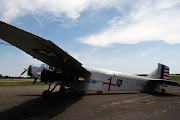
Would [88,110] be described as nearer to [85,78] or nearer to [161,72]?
[85,78]

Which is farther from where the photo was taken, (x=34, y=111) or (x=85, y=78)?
(x=85, y=78)

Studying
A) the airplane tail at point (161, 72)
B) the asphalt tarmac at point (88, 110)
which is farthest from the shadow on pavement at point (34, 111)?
the airplane tail at point (161, 72)

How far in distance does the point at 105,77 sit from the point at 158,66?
→ 7.62 m

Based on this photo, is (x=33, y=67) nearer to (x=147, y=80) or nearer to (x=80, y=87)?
(x=80, y=87)

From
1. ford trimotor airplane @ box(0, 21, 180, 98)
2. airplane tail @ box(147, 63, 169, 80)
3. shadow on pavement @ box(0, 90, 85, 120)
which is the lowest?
shadow on pavement @ box(0, 90, 85, 120)

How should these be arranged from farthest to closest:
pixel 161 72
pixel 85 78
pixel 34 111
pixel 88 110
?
pixel 161 72 < pixel 85 78 < pixel 88 110 < pixel 34 111

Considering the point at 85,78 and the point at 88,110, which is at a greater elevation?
the point at 85,78

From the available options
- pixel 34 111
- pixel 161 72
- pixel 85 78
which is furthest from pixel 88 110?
pixel 161 72

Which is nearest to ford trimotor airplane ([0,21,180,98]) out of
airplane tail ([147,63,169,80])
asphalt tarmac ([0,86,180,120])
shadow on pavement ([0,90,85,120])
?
airplane tail ([147,63,169,80])

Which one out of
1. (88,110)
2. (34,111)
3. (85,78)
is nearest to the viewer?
(34,111)

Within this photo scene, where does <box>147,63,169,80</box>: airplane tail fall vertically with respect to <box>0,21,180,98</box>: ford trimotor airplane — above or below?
above

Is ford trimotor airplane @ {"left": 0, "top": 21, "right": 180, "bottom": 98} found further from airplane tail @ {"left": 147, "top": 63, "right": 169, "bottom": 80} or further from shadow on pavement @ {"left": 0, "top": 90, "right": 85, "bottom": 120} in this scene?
shadow on pavement @ {"left": 0, "top": 90, "right": 85, "bottom": 120}

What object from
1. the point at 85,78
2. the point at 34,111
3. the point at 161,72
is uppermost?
the point at 161,72

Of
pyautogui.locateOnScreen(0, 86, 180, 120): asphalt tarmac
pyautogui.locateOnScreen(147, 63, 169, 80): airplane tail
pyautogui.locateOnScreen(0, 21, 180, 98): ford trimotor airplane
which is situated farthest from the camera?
pyautogui.locateOnScreen(147, 63, 169, 80): airplane tail
